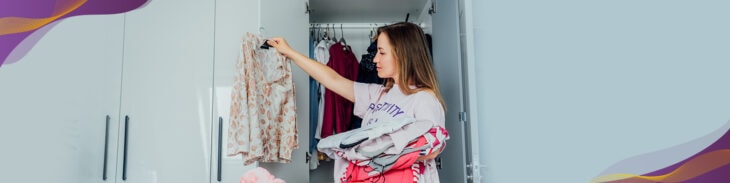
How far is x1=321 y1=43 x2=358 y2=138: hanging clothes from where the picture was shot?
243 centimetres

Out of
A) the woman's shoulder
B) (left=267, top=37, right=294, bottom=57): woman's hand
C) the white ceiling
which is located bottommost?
the woman's shoulder

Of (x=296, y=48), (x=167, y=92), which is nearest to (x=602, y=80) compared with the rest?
(x=296, y=48)

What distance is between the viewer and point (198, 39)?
Answer: 1.99 meters

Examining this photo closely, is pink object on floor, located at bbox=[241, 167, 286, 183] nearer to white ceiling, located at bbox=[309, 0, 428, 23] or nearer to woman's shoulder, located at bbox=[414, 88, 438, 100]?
woman's shoulder, located at bbox=[414, 88, 438, 100]

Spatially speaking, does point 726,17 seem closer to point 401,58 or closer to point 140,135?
point 401,58

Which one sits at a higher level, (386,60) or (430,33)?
(430,33)

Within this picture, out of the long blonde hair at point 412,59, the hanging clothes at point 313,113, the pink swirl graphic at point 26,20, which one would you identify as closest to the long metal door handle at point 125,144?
the pink swirl graphic at point 26,20

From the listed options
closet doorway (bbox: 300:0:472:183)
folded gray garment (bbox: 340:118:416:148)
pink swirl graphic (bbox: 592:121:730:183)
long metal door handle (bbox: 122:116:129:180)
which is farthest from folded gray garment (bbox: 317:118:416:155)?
long metal door handle (bbox: 122:116:129:180)

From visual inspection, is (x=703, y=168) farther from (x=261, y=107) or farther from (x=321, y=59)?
(x=321, y=59)

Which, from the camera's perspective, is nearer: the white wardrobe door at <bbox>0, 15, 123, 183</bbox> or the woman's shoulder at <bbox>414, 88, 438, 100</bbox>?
the white wardrobe door at <bbox>0, 15, 123, 183</bbox>

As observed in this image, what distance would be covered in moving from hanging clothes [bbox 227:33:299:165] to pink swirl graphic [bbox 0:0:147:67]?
58 centimetres

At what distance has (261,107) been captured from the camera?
174 centimetres

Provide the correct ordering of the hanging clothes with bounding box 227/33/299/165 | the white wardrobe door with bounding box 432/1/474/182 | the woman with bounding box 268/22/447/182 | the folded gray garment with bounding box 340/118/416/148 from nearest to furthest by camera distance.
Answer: the folded gray garment with bounding box 340/118/416/148 < the woman with bounding box 268/22/447/182 < the hanging clothes with bounding box 227/33/299/165 < the white wardrobe door with bounding box 432/1/474/182

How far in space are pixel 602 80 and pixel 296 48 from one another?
148 cm
